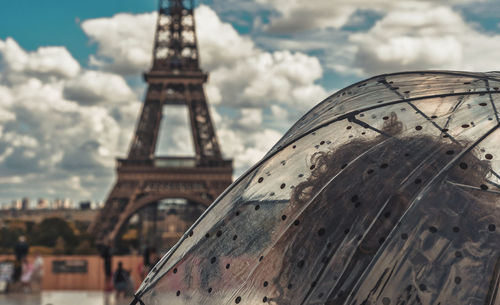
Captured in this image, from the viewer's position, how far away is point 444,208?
3.55 m

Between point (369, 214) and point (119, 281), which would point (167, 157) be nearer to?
point (119, 281)

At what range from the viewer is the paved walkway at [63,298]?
1733 cm

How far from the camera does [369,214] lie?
3754mm

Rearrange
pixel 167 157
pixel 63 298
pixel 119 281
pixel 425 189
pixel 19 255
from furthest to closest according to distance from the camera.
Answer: pixel 167 157 → pixel 19 255 → pixel 63 298 → pixel 119 281 → pixel 425 189

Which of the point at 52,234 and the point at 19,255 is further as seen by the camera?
the point at 52,234

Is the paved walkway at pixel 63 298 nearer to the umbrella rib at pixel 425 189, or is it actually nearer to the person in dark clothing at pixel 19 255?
the person in dark clothing at pixel 19 255

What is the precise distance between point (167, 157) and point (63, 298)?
34558 millimetres

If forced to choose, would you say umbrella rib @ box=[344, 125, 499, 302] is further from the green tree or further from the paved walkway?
the green tree

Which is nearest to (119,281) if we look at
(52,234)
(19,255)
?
(19,255)

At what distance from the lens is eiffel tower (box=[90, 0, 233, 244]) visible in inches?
1993

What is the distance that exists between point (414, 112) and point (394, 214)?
2.67 ft

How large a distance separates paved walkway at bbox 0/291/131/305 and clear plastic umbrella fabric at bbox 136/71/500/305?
43.5ft

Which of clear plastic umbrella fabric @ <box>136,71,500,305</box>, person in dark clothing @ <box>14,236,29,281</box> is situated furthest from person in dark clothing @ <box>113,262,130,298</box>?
clear plastic umbrella fabric @ <box>136,71,500,305</box>

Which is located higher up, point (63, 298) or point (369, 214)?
point (63, 298)
